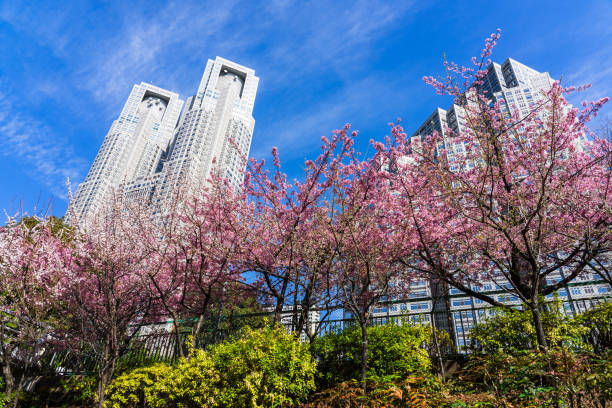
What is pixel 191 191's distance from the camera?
10.4m

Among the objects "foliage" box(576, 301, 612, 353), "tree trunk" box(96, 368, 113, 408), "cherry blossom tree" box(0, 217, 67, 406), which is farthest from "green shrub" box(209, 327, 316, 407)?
"foliage" box(576, 301, 612, 353)

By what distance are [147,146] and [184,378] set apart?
14801 centimetres

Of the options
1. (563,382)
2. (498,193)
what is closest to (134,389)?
(563,382)

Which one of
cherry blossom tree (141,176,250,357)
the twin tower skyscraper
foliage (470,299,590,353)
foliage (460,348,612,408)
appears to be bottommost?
foliage (460,348,612,408)

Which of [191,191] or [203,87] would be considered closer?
[191,191]

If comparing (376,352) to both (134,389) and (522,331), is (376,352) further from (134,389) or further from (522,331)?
(134,389)

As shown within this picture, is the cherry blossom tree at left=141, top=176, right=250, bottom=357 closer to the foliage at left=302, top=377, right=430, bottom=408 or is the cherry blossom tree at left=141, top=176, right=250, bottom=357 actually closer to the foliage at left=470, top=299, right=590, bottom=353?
the foliage at left=302, top=377, right=430, bottom=408

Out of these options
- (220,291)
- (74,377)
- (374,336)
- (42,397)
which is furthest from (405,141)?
(42,397)

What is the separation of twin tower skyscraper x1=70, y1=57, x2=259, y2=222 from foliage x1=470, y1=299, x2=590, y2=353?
91500 millimetres

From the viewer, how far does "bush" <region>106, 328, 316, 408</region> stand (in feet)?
16.9

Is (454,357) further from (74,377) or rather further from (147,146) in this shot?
(147,146)

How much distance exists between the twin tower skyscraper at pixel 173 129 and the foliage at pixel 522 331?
300 feet

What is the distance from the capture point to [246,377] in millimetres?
5129

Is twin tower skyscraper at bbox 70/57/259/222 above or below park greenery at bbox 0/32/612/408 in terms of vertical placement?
above
